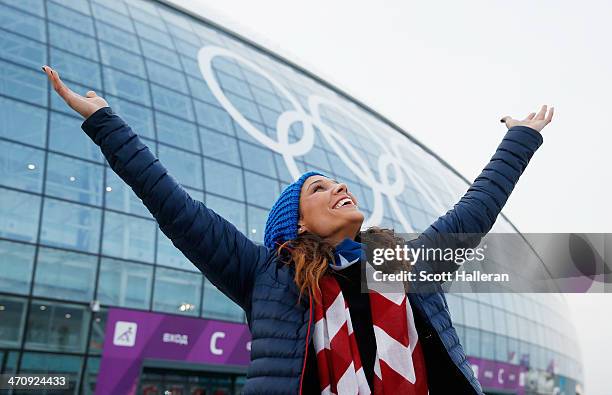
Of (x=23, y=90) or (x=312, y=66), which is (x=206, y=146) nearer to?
(x=23, y=90)

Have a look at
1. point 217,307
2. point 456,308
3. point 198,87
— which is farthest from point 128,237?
point 456,308

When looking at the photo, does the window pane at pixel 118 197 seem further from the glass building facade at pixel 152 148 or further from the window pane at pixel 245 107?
the window pane at pixel 245 107

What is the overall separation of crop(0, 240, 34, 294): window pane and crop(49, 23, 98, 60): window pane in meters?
5.50

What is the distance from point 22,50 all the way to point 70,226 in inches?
174

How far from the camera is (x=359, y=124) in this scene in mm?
24859

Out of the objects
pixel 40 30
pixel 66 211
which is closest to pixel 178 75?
pixel 40 30

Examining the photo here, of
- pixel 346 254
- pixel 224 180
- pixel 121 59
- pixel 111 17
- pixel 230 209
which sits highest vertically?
pixel 111 17

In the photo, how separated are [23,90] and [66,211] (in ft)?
9.72

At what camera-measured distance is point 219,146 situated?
1636 centimetres

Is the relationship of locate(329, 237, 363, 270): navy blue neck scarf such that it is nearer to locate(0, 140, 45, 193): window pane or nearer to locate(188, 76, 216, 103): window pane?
locate(0, 140, 45, 193): window pane

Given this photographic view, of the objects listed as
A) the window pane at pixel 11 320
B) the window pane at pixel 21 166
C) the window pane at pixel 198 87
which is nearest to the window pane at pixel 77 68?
the window pane at pixel 21 166

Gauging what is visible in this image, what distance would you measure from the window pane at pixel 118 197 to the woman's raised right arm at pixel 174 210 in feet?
37.7

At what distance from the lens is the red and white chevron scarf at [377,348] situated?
2.02m

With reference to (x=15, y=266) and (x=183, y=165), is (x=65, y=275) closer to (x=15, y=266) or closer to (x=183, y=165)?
(x=15, y=266)
